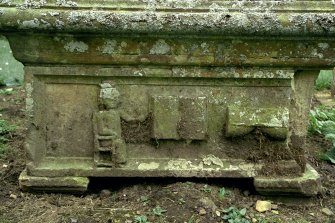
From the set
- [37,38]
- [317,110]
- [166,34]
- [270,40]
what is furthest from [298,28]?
[317,110]

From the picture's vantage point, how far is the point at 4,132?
200 inches

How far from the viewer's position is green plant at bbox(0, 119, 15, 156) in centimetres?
466

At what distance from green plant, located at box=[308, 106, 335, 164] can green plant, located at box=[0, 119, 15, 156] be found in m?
2.80

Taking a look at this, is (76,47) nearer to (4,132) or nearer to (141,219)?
(141,219)

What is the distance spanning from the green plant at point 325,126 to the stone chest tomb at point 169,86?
2.77ft

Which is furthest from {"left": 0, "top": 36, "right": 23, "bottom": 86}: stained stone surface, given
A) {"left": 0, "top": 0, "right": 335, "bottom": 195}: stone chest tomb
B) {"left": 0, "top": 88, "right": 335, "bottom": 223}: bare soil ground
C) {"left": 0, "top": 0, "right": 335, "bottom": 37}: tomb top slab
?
{"left": 0, "top": 0, "right": 335, "bottom": 37}: tomb top slab

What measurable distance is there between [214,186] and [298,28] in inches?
48.5

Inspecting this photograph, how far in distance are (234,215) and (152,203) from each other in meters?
0.55

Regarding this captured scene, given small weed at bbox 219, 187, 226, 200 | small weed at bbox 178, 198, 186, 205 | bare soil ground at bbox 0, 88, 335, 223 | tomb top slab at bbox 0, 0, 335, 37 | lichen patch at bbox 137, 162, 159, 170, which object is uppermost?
tomb top slab at bbox 0, 0, 335, 37

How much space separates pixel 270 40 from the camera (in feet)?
11.1

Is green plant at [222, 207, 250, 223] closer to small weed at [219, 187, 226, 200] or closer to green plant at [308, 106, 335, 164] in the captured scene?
small weed at [219, 187, 226, 200]

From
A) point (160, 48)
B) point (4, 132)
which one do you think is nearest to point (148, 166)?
point (160, 48)

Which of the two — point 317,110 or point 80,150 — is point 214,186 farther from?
point 317,110

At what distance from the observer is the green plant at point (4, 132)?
15.3ft
